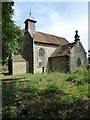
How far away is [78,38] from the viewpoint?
3475cm

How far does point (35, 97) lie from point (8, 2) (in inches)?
454

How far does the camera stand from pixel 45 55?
35.9 m

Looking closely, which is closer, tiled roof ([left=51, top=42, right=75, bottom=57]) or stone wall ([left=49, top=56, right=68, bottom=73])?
stone wall ([left=49, top=56, right=68, bottom=73])

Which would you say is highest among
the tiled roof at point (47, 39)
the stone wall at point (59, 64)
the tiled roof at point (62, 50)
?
the tiled roof at point (47, 39)

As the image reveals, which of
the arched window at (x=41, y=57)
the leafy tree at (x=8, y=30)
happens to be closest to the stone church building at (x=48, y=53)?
the arched window at (x=41, y=57)

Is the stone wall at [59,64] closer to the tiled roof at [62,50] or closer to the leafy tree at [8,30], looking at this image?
the tiled roof at [62,50]

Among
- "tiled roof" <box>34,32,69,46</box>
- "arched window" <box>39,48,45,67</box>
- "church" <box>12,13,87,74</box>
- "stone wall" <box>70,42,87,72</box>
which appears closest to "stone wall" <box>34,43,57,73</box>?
"church" <box>12,13,87,74</box>

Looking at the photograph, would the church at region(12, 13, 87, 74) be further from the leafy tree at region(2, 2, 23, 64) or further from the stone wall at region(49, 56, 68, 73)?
the leafy tree at region(2, 2, 23, 64)

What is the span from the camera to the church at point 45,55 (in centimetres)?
3325

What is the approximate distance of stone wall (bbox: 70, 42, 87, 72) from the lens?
33344 millimetres

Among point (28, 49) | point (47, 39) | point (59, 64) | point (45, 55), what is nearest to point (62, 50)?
point (59, 64)

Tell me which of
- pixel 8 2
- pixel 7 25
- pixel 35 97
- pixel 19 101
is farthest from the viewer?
pixel 7 25

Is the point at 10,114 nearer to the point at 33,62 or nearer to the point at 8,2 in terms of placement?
the point at 8,2

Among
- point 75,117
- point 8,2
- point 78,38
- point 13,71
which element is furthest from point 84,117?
point 78,38
